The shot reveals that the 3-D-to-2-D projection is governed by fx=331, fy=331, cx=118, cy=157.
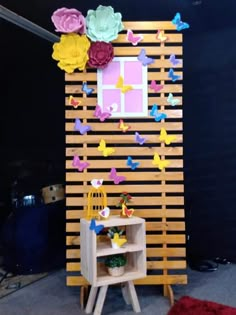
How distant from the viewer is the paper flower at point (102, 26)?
235 cm

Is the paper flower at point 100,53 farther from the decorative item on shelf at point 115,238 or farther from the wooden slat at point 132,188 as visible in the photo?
the decorative item on shelf at point 115,238

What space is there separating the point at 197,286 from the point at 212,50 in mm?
2262

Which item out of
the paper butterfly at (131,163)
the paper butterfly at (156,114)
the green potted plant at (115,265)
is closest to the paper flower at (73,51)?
the paper butterfly at (156,114)

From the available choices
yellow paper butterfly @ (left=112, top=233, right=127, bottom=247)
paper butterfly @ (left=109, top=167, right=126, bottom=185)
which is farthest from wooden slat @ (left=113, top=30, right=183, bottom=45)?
yellow paper butterfly @ (left=112, top=233, right=127, bottom=247)

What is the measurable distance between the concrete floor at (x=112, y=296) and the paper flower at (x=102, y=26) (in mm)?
1923

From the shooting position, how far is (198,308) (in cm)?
226

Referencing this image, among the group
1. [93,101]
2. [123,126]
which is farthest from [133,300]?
[93,101]

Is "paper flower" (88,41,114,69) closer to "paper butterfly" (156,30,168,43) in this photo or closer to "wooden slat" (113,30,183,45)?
"wooden slat" (113,30,183,45)

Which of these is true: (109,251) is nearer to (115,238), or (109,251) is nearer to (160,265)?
(115,238)

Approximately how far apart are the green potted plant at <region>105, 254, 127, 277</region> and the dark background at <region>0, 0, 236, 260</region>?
4.26 ft

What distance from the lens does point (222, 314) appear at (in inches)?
85.0

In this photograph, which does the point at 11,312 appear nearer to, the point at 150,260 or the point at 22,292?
the point at 22,292

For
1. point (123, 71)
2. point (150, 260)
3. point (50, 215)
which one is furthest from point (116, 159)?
point (50, 215)

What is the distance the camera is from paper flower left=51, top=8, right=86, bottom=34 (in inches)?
91.7
